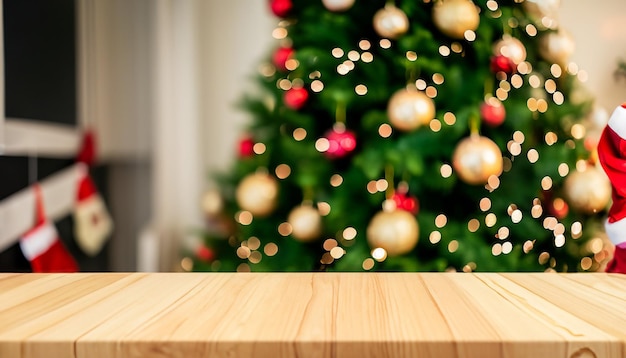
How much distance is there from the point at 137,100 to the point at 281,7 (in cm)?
95

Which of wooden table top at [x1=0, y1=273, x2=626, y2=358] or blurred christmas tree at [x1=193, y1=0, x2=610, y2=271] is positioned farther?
blurred christmas tree at [x1=193, y1=0, x2=610, y2=271]

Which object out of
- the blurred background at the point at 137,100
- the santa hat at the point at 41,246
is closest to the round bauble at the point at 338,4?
the blurred background at the point at 137,100

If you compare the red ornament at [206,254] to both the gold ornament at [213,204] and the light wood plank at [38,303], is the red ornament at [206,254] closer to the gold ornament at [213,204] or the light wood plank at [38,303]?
the gold ornament at [213,204]

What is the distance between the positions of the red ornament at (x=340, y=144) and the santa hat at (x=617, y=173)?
897mm

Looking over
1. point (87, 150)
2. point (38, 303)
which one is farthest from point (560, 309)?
point (87, 150)

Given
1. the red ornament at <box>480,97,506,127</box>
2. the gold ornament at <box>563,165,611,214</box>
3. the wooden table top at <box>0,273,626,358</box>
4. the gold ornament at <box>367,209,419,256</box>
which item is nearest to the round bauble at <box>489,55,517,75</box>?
the red ornament at <box>480,97,506,127</box>

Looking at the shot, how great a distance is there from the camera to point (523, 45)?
1.98 metres

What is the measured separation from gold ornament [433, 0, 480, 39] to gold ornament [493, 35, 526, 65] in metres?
0.10

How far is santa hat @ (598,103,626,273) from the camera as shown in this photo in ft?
2.94

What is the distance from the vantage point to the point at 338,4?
1838 mm

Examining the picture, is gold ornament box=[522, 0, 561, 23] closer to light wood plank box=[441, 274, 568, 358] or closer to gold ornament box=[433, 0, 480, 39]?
gold ornament box=[433, 0, 480, 39]

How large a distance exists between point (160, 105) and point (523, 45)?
1.49m

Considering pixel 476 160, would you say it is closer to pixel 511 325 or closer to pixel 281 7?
pixel 281 7

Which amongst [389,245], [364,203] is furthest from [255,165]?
[389,245]
